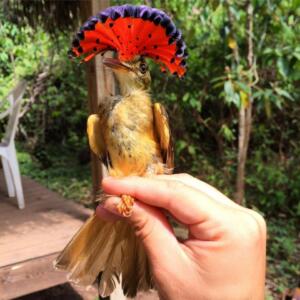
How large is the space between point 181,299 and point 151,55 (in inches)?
35.9

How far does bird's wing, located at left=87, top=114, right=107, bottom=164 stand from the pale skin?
0.26m

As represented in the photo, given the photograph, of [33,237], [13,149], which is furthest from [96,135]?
[13,149]

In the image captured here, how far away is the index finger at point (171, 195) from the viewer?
52.4 inches

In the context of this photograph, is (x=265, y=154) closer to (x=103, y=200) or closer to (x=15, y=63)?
(x=103, y=200)

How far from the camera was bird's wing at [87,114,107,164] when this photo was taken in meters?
1.62

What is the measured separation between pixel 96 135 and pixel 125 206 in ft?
1.22

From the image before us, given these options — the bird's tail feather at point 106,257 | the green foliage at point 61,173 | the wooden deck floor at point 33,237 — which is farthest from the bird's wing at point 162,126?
the green foliage at point 61,173

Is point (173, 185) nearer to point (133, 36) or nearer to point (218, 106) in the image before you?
point (133, 36)

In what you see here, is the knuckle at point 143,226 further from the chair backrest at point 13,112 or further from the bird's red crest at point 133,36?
the chair backrest at point 13,112

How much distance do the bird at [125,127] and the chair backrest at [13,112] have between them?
257cm

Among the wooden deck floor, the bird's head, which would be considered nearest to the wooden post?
the wooden deck floor

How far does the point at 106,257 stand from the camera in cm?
181

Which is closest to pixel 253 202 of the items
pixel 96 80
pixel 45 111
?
pixel 96 80

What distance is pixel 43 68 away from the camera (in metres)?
7.79
